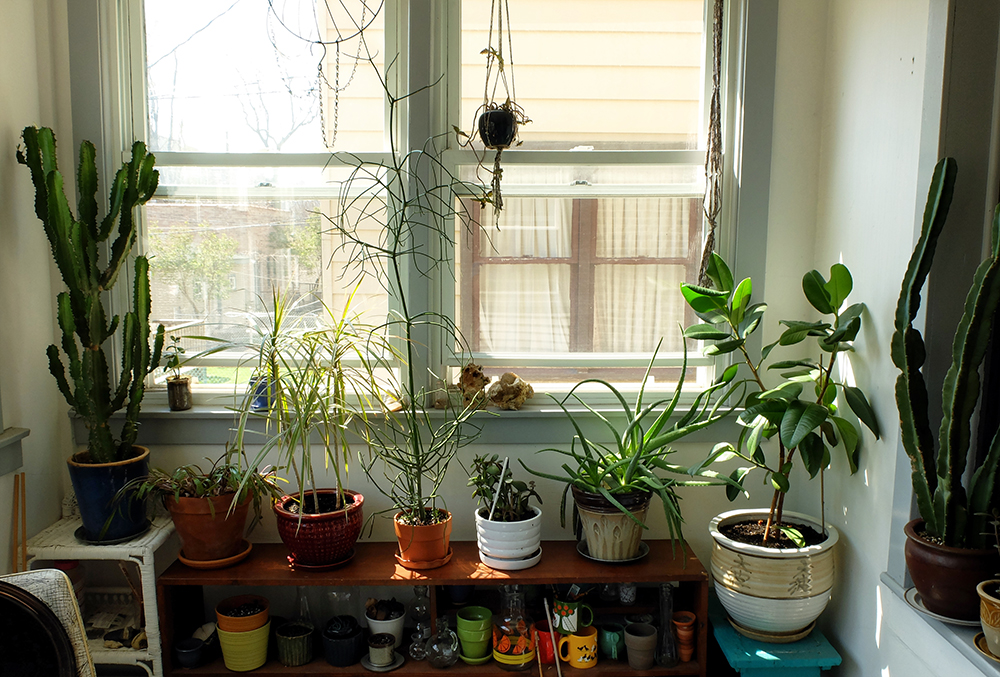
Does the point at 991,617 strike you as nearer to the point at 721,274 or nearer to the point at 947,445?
the point at 947,445

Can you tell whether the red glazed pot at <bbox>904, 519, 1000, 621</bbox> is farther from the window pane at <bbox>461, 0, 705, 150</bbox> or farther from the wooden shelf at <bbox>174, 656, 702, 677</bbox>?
the window pane at <bbox>461, 0, 705, 150</bbox>

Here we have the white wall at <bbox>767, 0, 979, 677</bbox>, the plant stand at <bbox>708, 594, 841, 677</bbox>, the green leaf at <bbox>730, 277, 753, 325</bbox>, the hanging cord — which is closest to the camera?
the white wall at <bbox>767, 0, 979, 677</bbox>

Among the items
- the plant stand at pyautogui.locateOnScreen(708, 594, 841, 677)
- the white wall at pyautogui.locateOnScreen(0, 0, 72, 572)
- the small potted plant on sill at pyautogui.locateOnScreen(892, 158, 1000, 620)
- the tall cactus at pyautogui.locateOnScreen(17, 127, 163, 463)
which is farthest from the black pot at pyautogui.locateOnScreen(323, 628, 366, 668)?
the small potted plant on sill at pyautogui.locateOnScreen(892, 158, 1000, 620)

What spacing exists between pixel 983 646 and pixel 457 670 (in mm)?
1414

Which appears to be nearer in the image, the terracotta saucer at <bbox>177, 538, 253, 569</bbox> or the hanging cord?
the terracotta saucer at <bbox>177, 538, 253, 569</bbox>

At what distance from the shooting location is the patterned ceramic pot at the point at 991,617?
1496 mm

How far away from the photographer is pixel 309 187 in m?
2.53

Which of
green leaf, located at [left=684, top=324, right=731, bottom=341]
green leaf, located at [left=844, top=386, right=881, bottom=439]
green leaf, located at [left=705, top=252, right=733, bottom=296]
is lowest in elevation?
green leaf, located at [left=844, top=386, right=881, bottom=439]

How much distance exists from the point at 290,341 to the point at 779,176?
5.79 ft

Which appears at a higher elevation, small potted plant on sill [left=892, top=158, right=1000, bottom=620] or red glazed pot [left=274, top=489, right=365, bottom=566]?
small potted plant on sill [left=892, top=158, right=1000, bottom=620]

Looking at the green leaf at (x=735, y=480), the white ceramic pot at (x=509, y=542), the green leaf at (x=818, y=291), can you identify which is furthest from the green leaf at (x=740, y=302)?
the white ceramic pot at (x=509, y=542)

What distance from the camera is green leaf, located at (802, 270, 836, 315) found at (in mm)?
2090

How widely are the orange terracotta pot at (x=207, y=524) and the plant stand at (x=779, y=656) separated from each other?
5.20 feet

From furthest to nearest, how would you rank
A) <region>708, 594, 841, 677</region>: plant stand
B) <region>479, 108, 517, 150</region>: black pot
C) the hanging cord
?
the hanging cord, <region>479, 108, 517, 150</region>: black pot, <region>708, 594, 841, 677</region>: plant stand
